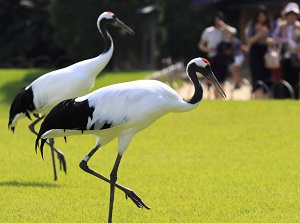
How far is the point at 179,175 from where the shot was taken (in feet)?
39.9

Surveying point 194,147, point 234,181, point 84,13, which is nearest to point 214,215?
point 234,181

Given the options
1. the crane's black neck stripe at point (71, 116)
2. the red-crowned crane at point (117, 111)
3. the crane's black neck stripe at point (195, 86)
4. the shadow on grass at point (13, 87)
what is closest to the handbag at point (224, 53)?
the shadow on grass at point (13, 87)

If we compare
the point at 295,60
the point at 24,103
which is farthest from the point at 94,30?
the point at 24,103

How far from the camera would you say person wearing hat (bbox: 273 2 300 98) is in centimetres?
1923

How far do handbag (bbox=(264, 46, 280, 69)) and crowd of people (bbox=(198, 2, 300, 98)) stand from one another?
0.23 feet

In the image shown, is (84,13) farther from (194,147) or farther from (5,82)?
(194,147)

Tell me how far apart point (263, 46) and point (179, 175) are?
880 centimetres

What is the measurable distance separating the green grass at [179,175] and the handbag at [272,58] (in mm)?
1547

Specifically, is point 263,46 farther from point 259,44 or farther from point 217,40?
point 217,40

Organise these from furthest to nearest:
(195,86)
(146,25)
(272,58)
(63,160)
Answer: (146,25) → (272,58) → (63,160) → (195,86)

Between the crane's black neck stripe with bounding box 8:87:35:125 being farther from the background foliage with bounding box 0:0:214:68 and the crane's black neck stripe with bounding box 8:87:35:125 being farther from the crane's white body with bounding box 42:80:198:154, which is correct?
the background foliage with bounding box 0:0:214:68

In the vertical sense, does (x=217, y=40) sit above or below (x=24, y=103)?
below

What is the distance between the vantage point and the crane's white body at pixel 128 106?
9.31 m

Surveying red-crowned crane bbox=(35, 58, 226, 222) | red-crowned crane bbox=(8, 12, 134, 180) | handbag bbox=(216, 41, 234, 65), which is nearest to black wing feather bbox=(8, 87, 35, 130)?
red-crowned crane bbox=(8, 12, 134, 180)
